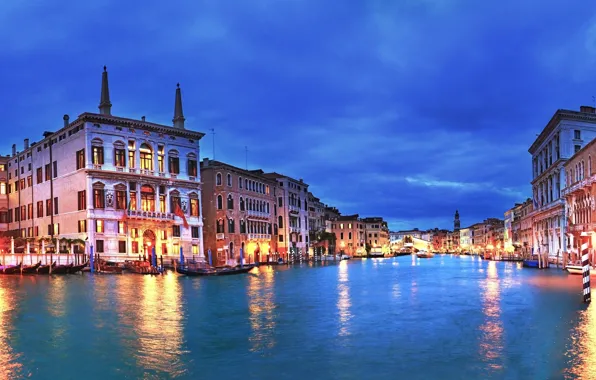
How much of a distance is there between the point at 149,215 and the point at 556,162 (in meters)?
33.1

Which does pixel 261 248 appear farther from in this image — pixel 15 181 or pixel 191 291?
pixel 191 291

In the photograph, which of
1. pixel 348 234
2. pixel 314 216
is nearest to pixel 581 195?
pixel 314 216

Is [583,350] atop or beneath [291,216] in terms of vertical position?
beneath

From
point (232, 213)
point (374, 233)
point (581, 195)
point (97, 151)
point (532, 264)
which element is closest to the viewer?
point (581, 195)

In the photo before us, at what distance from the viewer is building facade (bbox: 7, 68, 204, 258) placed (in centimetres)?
3994

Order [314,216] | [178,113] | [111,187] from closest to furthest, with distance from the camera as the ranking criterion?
[111,187] → [178,113] → [314,216]

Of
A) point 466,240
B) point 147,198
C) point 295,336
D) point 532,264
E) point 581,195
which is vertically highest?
point 147,198

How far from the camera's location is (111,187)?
134ft

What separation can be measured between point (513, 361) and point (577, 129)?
41.6 metres

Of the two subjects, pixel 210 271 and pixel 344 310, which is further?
pixel 210 271

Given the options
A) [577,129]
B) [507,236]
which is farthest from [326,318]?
[507,236]

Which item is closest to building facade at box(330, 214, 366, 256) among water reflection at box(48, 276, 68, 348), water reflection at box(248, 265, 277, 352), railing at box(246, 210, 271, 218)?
railing at box(246, 210, 271, 218)

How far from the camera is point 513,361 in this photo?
10.9m

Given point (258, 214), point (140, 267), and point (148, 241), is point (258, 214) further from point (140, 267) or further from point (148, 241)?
point (140, 267)
